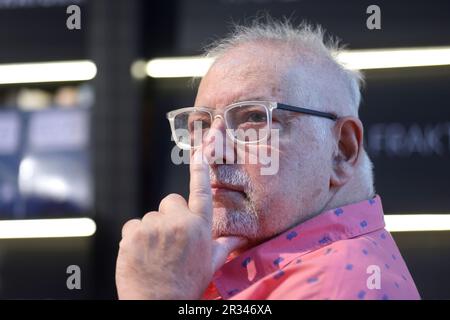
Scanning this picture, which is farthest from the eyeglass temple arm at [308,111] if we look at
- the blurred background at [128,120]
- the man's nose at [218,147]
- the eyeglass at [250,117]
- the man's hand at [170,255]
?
the blurred background at [128,120]

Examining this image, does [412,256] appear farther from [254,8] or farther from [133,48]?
[133,48]

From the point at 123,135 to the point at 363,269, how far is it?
4.32ft

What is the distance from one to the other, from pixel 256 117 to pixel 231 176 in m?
0.11

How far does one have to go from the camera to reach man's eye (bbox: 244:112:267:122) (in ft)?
4.68

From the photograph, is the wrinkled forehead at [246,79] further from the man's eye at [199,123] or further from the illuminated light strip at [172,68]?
the illuminated light strip at [172,68]

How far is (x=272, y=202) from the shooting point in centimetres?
140

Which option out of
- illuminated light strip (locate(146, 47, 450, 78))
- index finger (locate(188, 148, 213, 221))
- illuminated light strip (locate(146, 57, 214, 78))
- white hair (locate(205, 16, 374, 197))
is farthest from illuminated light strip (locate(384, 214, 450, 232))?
index finger (locate(188, 148, 213, 221))

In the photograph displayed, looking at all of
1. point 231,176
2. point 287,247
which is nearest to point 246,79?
point 231,176

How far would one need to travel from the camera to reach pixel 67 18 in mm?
2590

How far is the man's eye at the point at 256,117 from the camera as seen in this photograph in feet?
4.68

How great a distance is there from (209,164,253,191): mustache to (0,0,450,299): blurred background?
1041mm

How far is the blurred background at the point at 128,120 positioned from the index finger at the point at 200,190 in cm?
113

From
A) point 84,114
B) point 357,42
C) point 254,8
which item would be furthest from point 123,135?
point 357,42
